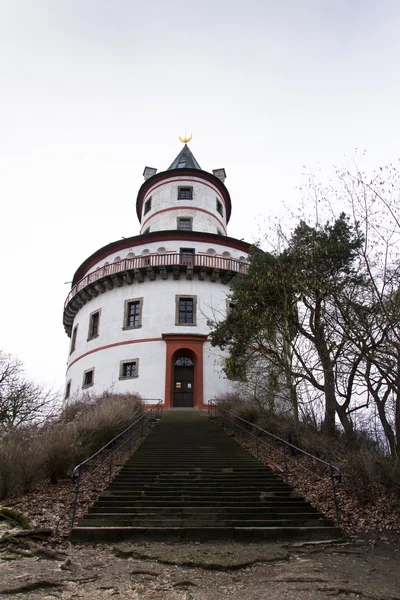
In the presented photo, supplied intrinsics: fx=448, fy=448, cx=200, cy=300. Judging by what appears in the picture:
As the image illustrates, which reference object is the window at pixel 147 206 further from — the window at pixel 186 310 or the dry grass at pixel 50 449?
the dry grass at pixel 50 449

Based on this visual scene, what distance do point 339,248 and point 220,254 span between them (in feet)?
46.1

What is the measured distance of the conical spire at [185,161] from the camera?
35281 mm

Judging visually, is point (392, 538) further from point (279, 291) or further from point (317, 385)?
point (279, 291)

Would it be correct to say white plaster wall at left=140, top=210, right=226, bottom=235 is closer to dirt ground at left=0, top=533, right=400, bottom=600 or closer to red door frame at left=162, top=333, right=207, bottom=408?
red door frame at left=162, top=333, right=207, bottom=408

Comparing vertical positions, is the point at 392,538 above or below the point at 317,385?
below

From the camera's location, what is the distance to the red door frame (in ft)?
78.6

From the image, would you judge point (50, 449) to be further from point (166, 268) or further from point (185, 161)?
point (185, 161)

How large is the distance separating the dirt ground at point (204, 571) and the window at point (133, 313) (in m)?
18.7

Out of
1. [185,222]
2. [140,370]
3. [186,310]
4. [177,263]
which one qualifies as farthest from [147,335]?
[185,222]

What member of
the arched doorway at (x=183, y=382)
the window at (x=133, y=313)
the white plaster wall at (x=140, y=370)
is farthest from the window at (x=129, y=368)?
the arched doorway at (x=183, y=382)

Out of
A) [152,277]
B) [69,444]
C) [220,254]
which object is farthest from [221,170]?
[69,444]

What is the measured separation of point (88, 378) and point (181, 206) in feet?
45.0

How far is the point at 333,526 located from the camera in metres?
8.37

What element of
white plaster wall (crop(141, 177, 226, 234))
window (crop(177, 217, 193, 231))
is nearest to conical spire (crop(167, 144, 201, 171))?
white plaster wall (crop(141, 177, 226, 234))
